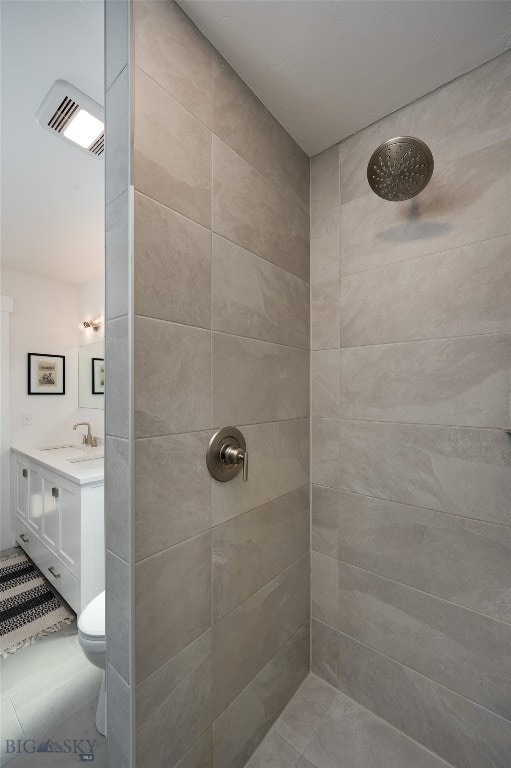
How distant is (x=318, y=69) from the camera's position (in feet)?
3.41

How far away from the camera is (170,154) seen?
838 mm

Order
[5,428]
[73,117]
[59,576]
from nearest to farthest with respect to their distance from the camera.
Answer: [73,117]
[59,576]
[5,428]

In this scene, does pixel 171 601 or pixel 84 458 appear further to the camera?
pixel 84 458

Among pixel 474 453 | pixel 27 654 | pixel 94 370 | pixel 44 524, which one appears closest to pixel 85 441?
pixel 94 370

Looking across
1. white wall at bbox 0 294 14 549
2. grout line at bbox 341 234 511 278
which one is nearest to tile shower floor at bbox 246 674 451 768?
grout line at bbox 341 234 511 278

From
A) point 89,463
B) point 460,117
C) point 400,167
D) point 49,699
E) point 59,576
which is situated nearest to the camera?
point 400,167

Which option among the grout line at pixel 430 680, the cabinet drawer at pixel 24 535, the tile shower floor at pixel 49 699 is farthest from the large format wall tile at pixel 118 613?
the cabinet drawer at pixel 24 535

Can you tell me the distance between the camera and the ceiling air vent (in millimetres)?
1205

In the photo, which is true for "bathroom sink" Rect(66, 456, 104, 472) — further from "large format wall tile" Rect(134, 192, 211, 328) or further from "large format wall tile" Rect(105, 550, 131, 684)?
"large format wall tile" Rect(134, 192, 211, 328)

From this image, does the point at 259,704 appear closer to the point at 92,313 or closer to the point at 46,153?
the point at 46,153

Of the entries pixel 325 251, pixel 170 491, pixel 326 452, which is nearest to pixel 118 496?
pixel 170 491

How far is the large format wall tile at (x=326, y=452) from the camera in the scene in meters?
1.33

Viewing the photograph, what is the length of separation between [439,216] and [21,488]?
344 centimetres

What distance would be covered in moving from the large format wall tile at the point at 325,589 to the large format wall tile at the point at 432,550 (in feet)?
0.29
